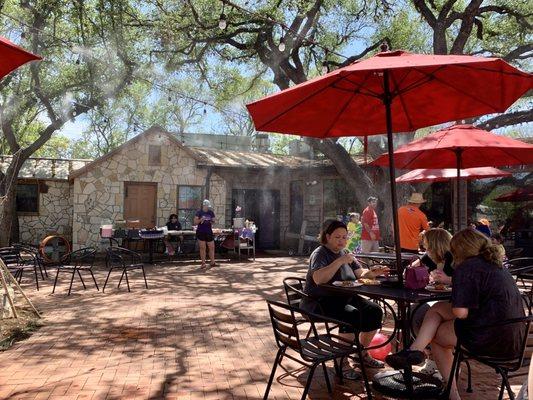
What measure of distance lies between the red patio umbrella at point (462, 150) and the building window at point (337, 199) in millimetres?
8621

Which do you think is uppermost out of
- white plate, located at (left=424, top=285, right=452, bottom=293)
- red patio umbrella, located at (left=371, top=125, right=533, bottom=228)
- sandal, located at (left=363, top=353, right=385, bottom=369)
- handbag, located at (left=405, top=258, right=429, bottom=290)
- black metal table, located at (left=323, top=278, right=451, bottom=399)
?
red patio umbrella, located at (left=371, top=125, right=533, bottom=228)

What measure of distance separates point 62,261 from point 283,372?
9268 millimetres

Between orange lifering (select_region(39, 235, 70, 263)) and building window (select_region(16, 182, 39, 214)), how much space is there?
3155 mm

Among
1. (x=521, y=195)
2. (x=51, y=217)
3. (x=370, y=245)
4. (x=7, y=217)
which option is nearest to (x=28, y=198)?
(x=51, y=217)

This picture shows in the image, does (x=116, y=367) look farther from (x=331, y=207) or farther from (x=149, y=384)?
(x=331, y=207)

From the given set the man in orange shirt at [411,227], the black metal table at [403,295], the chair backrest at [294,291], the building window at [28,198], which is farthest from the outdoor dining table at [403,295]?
the building window at [28,198]

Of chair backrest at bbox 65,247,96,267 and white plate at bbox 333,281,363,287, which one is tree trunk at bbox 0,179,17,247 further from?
white plate at bbox 333,281,363,287

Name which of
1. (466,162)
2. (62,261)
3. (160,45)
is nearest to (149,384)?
(466,162)

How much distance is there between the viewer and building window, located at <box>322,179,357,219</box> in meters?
15.0

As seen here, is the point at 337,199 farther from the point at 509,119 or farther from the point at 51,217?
the point at 51,217

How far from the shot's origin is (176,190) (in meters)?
14.0

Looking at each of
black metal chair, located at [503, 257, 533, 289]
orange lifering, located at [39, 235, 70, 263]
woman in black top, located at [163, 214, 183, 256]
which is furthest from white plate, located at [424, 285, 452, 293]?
orange lifering, located at [39, 235, 70, 263]

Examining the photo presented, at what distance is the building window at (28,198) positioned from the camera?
15141mm

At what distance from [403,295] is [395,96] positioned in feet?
5.06
